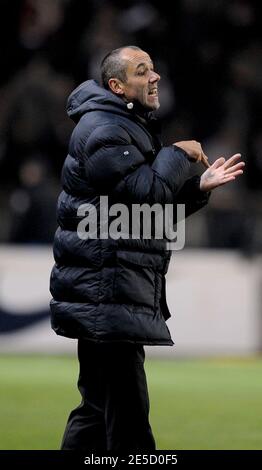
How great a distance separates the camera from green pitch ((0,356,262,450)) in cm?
723

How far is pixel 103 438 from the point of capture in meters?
5.78

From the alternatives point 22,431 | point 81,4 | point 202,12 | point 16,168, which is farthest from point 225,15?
point 22,431

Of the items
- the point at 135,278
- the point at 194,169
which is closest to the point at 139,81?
the point at 135,278

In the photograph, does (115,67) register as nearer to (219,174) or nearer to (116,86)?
(116,86)

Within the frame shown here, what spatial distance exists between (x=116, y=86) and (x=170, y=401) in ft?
12.6

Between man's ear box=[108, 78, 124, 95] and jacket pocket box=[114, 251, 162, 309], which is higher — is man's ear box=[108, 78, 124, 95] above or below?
above

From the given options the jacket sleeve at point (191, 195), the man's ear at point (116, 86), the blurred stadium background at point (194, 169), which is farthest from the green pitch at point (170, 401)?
the man's ear at point (116, 86)

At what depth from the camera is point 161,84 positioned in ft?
45.7

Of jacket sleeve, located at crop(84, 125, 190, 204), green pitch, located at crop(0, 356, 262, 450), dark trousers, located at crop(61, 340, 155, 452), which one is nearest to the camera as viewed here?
jacket sleeve, located at crop(84, 125, 190, 204)

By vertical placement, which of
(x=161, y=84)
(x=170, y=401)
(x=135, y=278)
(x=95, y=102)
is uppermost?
(x=161, y=84)

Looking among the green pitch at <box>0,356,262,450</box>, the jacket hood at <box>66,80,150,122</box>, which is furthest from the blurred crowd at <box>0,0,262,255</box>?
the jacket hood at <box>66,80,150,122</box>

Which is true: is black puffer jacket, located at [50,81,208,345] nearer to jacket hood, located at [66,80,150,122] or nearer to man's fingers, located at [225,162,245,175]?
jacket hood, located at [66,80,150,122]

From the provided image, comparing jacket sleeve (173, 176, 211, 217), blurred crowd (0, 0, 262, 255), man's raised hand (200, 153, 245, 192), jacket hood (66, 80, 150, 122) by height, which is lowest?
jacket sleeve (173, 176, 211, 217)

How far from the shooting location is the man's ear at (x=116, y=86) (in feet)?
18.6
